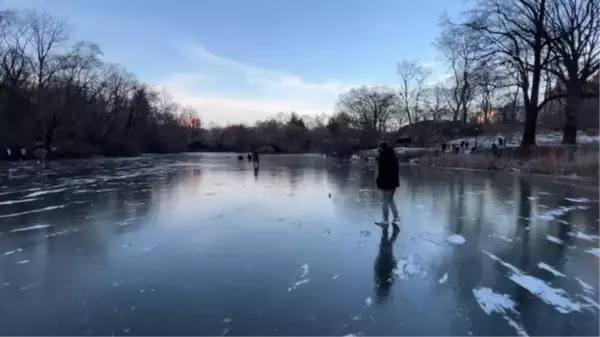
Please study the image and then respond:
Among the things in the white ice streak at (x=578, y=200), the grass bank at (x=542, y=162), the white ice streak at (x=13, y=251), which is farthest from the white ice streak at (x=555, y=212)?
the white ice streak at (x=13, y=251)

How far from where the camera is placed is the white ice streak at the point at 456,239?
22.9ft

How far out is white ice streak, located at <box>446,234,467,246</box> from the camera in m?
6.97

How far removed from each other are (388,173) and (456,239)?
2107 millimetres

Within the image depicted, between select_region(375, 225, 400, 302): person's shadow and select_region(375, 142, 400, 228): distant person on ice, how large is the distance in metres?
1.24

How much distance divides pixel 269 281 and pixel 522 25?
102 feet

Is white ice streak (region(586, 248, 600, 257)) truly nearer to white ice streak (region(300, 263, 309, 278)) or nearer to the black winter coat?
the black winter coat

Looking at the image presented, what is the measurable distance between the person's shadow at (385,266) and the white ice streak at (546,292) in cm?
142

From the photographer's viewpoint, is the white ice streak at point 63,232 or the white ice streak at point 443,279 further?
the white ice streak at point 63,232

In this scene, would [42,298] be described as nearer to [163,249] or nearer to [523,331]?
[163,249]

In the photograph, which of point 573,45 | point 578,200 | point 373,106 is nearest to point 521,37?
point 573,45

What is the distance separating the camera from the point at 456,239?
720 centimetres

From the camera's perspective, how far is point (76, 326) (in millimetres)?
3674

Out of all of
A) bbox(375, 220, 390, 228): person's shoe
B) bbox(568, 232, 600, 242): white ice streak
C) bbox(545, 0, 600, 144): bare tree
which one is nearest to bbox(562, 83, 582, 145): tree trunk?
bbox(545, 0, 600, 144): bare tree

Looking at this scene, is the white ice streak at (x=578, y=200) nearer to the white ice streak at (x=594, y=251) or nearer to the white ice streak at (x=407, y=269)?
the white ice streak at (x=594, y=251)
